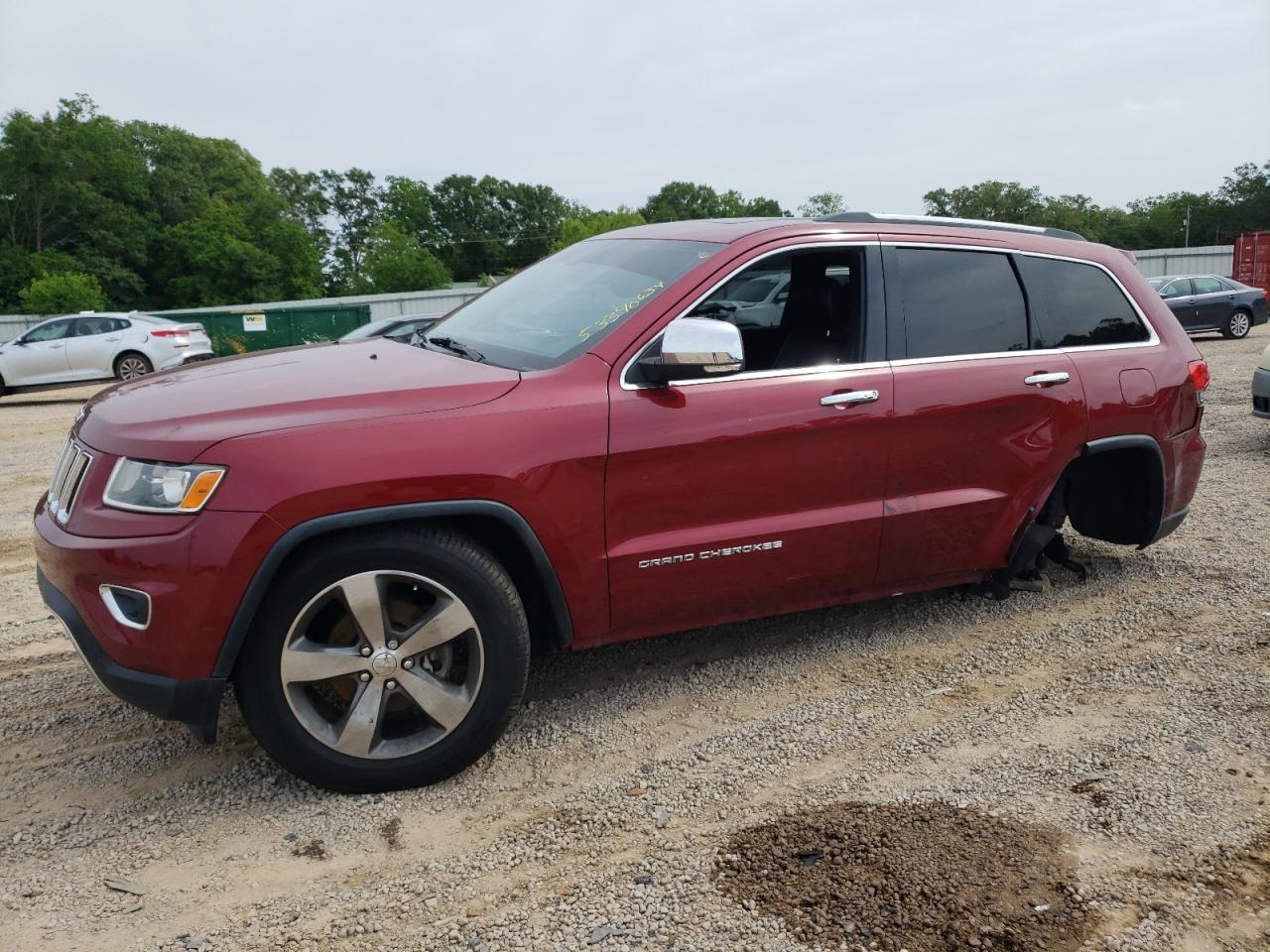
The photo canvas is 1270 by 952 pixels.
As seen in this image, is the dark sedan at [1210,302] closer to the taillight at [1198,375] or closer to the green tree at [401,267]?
the taillight at [1198,375]

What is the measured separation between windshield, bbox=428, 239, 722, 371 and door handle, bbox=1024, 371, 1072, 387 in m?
1.49

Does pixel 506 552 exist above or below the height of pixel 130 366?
below

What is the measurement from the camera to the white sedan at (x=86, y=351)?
1711 centimetres

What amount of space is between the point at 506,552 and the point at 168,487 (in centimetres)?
104

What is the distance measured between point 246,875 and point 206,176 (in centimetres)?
8435

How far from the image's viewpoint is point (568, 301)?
151 inches

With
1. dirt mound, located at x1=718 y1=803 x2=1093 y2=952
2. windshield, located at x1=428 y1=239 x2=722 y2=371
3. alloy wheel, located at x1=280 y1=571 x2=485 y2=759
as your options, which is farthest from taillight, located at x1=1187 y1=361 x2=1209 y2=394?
alloy wheel, located at x1=280 y1=571 x2=485 y2=759

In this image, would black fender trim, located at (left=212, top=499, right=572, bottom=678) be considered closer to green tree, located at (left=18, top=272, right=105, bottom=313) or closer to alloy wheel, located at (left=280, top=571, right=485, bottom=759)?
alloy wheel, located at (left=280, top=571, right=485, bottom=759)

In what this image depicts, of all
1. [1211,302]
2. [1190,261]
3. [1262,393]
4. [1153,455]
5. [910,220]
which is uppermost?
[1190,261]

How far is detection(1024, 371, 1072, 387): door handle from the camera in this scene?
4.09 m

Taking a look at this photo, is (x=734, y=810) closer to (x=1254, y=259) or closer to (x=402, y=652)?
(x=402, y=652)

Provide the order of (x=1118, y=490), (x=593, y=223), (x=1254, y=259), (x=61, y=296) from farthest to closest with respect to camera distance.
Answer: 1. (x=593, y=223)
2. (x=61, y=296)
3. (x=1254, y=259)
4. (x=1118, y=490)

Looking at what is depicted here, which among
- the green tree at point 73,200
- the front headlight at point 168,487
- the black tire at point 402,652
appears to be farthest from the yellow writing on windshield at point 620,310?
the green tree at point 73,200

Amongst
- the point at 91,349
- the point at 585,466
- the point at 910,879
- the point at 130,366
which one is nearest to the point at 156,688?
the point at 585,466
